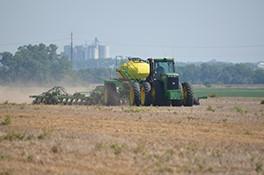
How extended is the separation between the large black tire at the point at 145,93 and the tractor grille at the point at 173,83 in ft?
4.11

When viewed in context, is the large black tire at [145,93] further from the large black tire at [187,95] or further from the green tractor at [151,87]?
the large black tire at [187,95]

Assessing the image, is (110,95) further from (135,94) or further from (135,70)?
(135,94)

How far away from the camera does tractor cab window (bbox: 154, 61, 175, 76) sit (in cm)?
4541

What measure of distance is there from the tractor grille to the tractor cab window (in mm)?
1539

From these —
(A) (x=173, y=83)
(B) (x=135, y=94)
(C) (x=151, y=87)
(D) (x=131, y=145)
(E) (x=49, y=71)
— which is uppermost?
(E) (x=49, y=71)

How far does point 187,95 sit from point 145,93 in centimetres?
276

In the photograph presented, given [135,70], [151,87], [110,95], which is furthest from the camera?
[135,70]

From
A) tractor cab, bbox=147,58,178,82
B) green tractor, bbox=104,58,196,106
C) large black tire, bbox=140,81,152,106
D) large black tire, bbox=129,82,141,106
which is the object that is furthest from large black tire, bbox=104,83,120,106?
large black tire, bbox=140,81,152,106

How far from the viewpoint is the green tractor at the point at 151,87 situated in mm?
43906

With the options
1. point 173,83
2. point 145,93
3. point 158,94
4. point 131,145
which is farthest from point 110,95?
point 131,145

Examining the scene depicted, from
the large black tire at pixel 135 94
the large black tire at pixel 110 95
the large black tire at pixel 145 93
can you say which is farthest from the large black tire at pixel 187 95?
the large black tire at pixel 110 95

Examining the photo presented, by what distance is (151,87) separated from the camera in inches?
1759

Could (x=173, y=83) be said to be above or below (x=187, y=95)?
above

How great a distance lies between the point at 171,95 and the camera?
43.8 m
